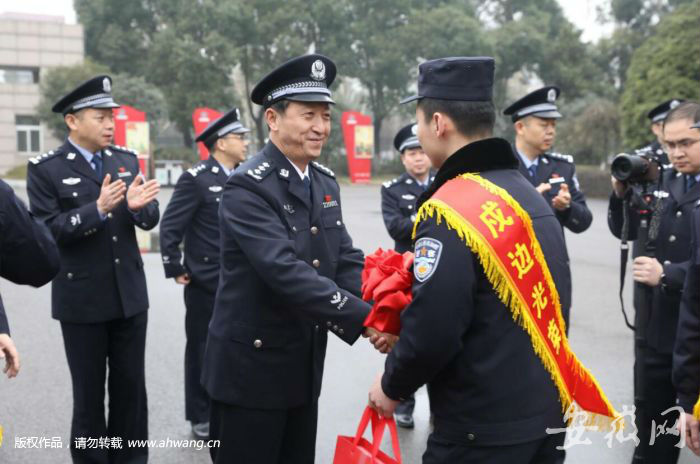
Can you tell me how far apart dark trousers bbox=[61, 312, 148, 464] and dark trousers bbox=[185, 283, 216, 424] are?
635mm

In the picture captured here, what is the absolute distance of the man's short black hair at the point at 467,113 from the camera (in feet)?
7.48

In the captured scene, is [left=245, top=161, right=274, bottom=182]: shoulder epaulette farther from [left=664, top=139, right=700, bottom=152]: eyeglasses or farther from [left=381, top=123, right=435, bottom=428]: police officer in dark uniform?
[left=381, top=123, right=435, bottom=428]: police officer in dark uniform

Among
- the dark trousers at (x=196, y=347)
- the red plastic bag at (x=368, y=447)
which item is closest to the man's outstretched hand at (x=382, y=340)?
the red plastic bag at (x=368, y=447)

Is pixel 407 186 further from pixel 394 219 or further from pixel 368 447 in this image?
pixel 368 447

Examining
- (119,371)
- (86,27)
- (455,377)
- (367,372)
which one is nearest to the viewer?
(455,377)

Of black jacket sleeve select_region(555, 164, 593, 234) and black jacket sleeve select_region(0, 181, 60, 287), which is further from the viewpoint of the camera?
black jacket sleeve select_region(555, 164, 593, 234)

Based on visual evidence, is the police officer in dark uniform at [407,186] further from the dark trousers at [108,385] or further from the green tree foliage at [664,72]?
the green tree foliage at [664,72]

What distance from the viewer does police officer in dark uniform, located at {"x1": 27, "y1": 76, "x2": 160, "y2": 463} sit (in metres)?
3.95

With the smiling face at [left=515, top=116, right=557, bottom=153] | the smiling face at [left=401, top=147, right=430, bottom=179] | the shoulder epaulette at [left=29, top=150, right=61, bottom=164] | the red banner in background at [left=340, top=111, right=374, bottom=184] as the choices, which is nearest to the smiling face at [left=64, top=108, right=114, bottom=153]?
the shoulder epaulette at [left=29, top=150, right=61, bottom=164]

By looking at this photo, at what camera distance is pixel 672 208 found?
3854 mm

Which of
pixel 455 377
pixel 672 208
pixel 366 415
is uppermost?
pixel 672 208

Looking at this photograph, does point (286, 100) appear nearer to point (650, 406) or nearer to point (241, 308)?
point (241, 308)

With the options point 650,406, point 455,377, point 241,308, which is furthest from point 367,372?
point 455,377

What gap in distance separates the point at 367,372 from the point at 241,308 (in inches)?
140
